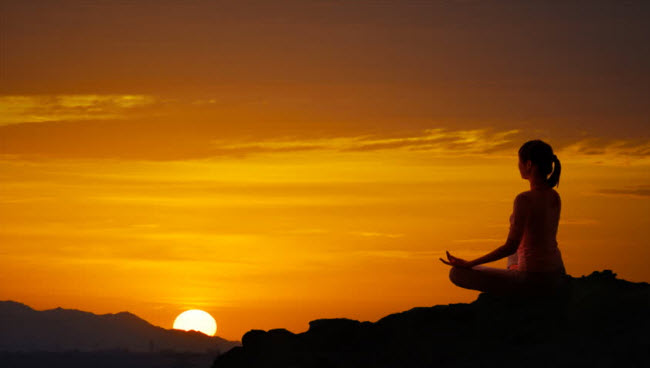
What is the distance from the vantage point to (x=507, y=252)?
14711mm

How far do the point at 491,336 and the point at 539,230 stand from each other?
2.27 meters

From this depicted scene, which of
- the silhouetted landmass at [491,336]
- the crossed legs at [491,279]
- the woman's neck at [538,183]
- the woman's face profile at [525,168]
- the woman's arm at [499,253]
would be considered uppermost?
the woman's face profile at [525,168]

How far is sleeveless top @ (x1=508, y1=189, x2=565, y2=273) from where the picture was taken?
48.4ft

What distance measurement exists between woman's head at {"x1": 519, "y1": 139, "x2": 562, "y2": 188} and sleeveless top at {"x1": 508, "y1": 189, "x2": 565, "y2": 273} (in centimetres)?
24

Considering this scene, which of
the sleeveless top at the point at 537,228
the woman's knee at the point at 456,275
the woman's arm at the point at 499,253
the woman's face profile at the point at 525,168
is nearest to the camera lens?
the woman's arm at the point at 499,253

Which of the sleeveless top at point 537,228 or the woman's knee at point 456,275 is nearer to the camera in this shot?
the sleeveless top at point 537,228

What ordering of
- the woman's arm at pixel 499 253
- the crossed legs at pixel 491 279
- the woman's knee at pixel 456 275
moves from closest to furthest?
the woman's arm at pixel 499 253
the crossed legs at pixel 491 279
the woman's knee at pixel 456 275

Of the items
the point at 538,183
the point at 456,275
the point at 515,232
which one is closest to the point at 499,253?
the point at 515,232

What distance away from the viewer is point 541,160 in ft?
48.6

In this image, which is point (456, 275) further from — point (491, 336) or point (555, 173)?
point (555, 173)

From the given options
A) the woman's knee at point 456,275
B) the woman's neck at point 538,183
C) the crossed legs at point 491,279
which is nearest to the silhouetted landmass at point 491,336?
the crossed legs at point 491,279

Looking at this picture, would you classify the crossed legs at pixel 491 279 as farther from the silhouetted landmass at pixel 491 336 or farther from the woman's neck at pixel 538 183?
the woman's neck at pixel 538 183

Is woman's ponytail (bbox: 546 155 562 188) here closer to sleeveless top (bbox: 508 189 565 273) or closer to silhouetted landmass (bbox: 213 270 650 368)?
sleeveless top (bbox: 508 189 565 273)

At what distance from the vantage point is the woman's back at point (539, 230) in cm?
1477
